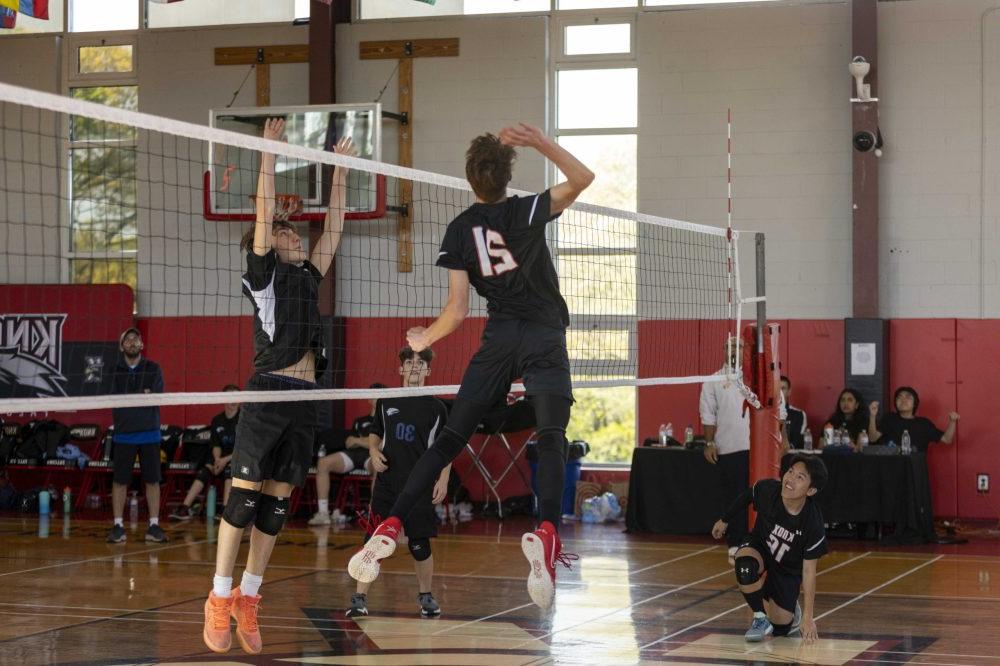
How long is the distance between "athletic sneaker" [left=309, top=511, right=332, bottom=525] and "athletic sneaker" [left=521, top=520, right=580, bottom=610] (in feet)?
27.9

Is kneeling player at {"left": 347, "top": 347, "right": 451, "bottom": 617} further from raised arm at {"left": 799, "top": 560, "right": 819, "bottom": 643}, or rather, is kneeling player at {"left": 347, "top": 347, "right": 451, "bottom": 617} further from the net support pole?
raised arm at {"left": 799, "top": 560, "right": 819, "bottom": 643}

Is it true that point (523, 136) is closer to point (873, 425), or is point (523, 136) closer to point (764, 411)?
point (764, 411)

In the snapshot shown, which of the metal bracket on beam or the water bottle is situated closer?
the water bottle

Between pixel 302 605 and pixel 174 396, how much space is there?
2807 mm

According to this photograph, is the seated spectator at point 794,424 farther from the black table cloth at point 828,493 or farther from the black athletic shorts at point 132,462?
the black athletic shorts at point 132,462

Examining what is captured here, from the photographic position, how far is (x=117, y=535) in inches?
452

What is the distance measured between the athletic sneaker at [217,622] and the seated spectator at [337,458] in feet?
24.0

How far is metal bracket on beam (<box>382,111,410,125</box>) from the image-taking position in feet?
47.8

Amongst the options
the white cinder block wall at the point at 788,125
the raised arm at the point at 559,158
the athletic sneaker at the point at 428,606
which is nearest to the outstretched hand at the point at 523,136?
the raised arm at the point at 559,158

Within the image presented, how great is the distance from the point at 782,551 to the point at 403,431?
2282 mm

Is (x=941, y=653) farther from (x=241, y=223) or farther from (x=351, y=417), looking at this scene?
(x=241, y=223)

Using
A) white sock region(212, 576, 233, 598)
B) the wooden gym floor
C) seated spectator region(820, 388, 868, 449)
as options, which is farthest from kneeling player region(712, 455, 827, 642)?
seated spectator region(820, 388, 868, 449)

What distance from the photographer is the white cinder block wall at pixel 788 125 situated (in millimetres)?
13336

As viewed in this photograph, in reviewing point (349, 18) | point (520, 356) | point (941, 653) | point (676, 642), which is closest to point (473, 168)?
point (520, 356)
